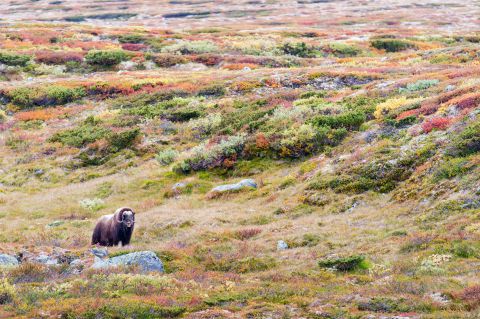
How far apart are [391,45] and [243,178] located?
48163 millimetres

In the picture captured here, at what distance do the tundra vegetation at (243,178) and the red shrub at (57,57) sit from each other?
0.18 metres

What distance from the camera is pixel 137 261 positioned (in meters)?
14.5

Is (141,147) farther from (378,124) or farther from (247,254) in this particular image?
(247,254)

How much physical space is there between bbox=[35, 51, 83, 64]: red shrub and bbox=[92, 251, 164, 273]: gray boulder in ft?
143

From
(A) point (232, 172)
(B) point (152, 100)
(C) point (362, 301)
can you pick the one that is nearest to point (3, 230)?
(A) point (232, 172)

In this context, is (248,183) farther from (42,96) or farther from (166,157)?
(42,96)

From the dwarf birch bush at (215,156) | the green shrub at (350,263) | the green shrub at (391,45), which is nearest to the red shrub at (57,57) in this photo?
the dwarf birch bush at (215,156)

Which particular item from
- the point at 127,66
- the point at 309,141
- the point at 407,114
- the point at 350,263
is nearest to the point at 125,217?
the point at 350,263

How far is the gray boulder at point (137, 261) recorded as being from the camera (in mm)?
14328

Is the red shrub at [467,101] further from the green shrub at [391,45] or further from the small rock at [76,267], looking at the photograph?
the green shrub at [391,45]

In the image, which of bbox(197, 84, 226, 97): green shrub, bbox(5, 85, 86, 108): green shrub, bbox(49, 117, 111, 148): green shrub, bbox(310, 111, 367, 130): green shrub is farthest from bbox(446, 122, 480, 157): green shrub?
bbox(5, 85, 86, 108): green shrub

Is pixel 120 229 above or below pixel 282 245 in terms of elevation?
above

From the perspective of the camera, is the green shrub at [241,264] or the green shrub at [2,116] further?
the green shrub at [2,116]

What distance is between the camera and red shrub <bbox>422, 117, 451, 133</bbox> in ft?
75.0
